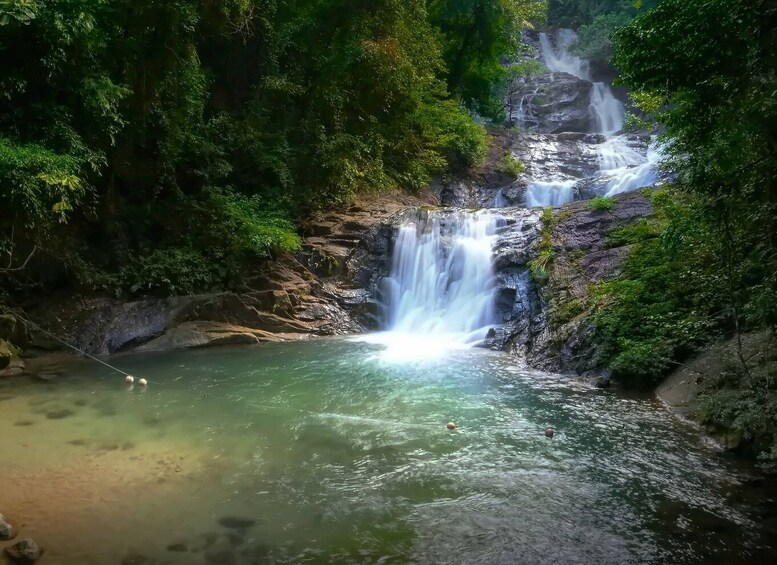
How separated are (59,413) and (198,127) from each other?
330 inches

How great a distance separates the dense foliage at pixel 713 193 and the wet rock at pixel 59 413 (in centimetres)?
787

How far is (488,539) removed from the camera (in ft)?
14.3

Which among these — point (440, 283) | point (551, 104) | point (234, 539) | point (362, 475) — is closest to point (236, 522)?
point (234, 539)

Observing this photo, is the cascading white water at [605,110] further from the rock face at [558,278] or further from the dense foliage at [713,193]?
the dense foliage at [713,193]

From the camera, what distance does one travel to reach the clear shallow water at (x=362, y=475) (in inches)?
167

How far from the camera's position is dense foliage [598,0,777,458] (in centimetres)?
503

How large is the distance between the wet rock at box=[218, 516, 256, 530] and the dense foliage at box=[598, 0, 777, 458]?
191 inches

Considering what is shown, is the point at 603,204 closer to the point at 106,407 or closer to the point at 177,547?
the point at 106,407

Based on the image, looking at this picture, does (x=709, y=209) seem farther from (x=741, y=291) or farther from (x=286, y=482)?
(x=286, y=482)

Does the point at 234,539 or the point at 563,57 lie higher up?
the point at 563,57

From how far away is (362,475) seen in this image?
5520 millimetres

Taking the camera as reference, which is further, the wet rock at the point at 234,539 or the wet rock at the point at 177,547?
the wet rock at the point at 234,539

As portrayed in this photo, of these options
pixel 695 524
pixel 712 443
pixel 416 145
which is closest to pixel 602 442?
pixel 712 443

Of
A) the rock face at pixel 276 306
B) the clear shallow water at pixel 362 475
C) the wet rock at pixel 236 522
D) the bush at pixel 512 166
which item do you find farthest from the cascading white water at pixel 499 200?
the wet rock at pixel 236 522
